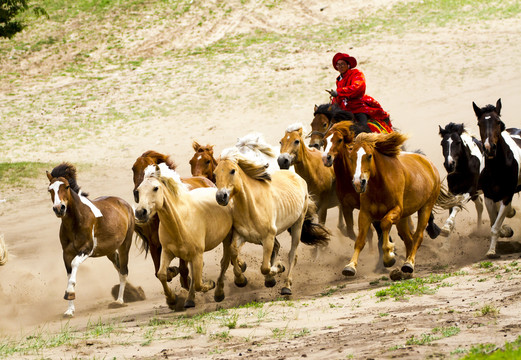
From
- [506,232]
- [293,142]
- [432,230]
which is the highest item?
[293,142]

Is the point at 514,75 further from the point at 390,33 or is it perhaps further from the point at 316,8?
the point at 316,8

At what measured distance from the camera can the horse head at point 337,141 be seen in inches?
430

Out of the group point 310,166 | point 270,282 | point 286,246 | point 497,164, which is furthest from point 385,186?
point 286,246

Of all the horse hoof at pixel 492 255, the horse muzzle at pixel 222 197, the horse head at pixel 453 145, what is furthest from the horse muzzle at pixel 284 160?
the horse hoof at pixel 492 255

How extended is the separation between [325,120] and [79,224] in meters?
4.10

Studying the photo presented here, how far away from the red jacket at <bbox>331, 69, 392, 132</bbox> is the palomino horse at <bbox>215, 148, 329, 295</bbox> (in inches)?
98.1

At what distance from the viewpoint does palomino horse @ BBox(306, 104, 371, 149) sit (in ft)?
41.6

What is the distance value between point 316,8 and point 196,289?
22260mm

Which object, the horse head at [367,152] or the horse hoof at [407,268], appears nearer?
the horse head at [367,152]

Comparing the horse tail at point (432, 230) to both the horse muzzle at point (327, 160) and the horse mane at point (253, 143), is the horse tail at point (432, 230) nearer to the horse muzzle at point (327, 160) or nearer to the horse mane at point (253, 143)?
the horse muzzle at point (327, 160)

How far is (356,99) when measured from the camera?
13422mm

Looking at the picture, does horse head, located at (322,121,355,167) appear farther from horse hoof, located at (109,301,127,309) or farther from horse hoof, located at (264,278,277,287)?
horse hoof, located at (109,301,127,309)

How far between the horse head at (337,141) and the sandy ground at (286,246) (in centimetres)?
165

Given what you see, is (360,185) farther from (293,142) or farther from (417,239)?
(293,142)
